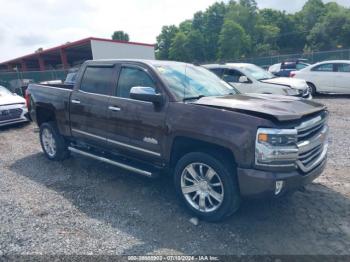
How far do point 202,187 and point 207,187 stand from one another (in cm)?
7

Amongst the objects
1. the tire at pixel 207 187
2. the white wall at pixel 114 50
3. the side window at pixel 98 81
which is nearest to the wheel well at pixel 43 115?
the side window at pixel 98 81

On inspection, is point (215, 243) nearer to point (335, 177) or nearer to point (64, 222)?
point (64, 222)

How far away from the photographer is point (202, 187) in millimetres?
3730

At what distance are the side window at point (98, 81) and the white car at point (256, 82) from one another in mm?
5816

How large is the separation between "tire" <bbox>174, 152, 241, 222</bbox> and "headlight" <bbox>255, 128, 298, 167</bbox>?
437 mm

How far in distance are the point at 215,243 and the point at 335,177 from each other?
8.53 feet

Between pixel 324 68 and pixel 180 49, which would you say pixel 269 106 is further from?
pixel 180 49

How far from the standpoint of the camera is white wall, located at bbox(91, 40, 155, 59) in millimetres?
26141

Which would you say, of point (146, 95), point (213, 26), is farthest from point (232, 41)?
point (146, 95)

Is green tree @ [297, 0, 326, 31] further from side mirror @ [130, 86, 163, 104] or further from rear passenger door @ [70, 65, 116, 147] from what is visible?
side mirror @ [130, 86, 163, 104]

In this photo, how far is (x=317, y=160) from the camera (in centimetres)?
371

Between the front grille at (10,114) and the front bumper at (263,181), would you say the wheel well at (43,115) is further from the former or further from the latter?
the front bumper at (263,181)

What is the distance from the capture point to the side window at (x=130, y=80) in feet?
14.2

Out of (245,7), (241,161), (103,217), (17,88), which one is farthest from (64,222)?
(245,7)
